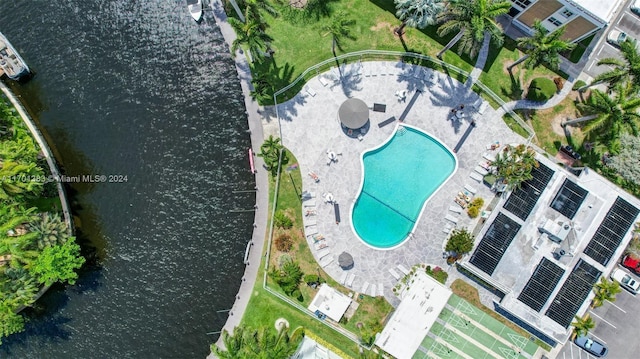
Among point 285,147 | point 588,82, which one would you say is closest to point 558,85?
point 588,82

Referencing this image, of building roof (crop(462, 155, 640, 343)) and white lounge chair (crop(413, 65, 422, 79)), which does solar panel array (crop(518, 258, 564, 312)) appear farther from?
white lounge chair (crop(413, 65, 422, 79))

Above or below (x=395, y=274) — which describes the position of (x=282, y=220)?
below

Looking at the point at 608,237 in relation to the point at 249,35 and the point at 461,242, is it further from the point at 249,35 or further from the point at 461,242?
the point at 249,35

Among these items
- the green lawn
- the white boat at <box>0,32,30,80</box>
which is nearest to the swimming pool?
A: the green lawn

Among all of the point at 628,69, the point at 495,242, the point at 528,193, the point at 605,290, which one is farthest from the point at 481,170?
the point at 605,290

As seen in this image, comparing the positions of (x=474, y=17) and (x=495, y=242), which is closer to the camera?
(x=474, y=17)

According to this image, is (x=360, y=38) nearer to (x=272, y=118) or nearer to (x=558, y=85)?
(x=272, y=118)

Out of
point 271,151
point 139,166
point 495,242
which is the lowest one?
point 139,166
